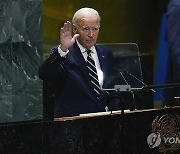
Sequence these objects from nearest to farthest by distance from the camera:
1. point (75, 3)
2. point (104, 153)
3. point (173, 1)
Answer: point (104, 153) < point (173, 1) < point (75, 3)

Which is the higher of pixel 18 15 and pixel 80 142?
pixel 18 15

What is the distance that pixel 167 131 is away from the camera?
4438 millimetres

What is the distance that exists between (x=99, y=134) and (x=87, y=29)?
75 centimetres

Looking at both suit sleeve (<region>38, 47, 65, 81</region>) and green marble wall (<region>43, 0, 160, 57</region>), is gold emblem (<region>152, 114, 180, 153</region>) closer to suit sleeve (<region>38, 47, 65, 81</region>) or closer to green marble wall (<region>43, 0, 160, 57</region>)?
→ suit sleeve (<region>38, 47, 65, 81</region>)

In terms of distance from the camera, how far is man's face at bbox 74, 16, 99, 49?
184 inches

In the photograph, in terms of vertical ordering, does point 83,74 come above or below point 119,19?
→ below

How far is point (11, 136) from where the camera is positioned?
4070 millimetres

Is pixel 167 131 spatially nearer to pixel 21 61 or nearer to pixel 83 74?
pixel 83 74

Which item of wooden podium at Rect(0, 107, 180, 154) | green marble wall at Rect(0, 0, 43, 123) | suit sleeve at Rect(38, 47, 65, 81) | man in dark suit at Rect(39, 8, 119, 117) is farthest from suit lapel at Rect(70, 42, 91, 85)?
green marble wall at Rect(0, 0, 43, 123)

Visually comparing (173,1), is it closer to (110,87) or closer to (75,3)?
(110,87)

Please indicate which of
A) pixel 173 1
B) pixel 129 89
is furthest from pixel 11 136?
pixel 173 1

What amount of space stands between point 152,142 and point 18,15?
4.42 ft

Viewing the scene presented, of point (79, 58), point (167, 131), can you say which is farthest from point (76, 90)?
point (167, 131)

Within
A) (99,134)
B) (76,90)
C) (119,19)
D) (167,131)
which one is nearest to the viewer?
(99,134)
